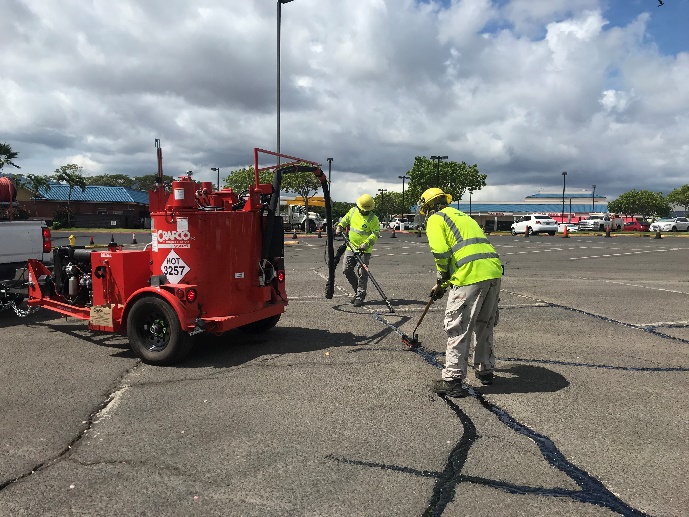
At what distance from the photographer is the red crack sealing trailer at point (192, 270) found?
18.3 ft

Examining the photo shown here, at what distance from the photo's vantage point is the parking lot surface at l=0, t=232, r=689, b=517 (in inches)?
118

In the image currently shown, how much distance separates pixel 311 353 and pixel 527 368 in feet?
7.49

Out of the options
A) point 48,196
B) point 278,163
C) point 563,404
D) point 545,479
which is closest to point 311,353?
point 278,163

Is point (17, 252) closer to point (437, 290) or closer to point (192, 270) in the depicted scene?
point (192, 270)

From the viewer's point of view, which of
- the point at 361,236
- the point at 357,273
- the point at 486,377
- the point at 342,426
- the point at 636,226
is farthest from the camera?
the point at 636,226

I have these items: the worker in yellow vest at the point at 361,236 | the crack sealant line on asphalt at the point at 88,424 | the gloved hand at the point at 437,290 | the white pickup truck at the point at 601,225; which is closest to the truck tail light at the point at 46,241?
the crack sealant line on asphalt at the point at 88,424

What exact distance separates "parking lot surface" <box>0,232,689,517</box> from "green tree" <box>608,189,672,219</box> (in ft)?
378

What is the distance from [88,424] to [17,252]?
5.08 meters

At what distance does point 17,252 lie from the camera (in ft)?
26.1

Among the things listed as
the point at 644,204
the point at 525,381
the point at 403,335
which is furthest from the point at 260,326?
the point at 644,204

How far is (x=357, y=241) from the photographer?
9242 millimetres

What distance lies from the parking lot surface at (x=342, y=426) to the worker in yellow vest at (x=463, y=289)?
262 millimetres

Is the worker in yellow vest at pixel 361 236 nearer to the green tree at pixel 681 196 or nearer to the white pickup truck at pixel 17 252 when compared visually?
the white pickup truck at pixel 17 252

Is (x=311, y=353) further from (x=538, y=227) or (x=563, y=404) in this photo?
(x=538, y=227)
